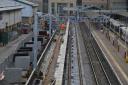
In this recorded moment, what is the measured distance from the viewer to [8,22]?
43688 mm

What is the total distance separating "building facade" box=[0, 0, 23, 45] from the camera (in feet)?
128

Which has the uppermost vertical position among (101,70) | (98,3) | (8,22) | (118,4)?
(98,3)

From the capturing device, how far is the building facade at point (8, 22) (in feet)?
128

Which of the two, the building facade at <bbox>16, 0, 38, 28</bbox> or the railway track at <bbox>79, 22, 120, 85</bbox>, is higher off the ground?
the building facade at <bbox>16, 0, 38, 28</bbox>

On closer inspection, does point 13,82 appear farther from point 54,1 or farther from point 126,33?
point 54,1

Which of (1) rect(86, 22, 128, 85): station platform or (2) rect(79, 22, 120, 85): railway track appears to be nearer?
(2) rect(79, 22, 120, 85): railway track

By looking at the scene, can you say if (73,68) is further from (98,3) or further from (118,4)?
(98,3)

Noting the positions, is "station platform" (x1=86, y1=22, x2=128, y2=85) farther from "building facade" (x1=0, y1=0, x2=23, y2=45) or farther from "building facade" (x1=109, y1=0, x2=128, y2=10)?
"building facade" (x1=109, y1=0, x2=128, y2=10)

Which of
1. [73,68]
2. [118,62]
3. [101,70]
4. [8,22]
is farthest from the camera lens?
[8,22]

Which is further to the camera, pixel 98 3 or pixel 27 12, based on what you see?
pixel 98 3

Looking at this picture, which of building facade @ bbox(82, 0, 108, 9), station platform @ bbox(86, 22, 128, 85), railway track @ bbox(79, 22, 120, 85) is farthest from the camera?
building facade @ bbox(82, 0, 108, 9)

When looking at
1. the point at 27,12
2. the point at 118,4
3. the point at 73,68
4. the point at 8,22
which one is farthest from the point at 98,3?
the point at 73,68

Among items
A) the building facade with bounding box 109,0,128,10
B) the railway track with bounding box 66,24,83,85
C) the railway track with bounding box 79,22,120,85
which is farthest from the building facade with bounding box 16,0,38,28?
the building facade with bounding box 109,0,128,10

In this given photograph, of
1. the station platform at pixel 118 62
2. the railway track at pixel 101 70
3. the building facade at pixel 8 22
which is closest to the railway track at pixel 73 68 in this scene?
the railway track at pixel 101 70
